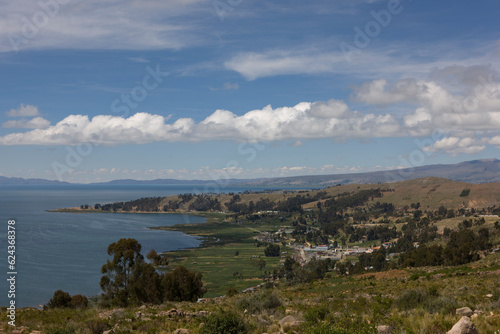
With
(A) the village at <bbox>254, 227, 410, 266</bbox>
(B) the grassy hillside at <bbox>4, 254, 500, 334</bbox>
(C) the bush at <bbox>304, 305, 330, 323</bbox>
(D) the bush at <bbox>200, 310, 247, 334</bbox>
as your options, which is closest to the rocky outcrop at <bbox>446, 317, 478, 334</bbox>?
(B) the grassy hillside at <bbox>4, 254, 500, 334</bbox>

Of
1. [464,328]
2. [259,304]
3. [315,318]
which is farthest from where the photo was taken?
[259,304]

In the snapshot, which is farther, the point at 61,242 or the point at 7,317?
the point at 61,242

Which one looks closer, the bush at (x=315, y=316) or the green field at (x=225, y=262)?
the bush at (x=315, y=316)

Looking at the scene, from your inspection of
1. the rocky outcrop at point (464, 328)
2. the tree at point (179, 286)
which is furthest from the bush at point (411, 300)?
the tree at point (179, 286)

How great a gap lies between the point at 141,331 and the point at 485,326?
1332 centimetres

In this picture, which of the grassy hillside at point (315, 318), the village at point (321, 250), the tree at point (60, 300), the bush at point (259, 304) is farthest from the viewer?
the village at point (321, 250)

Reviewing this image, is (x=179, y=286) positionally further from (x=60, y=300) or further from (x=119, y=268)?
(x=60, y=300)

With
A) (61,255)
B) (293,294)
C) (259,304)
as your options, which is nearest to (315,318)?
(259,304)

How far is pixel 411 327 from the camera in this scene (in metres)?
11.7

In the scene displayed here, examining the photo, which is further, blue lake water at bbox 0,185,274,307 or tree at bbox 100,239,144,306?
blue lake water at bbox 0,185,274,307

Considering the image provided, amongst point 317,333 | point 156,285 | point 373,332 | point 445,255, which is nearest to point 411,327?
point 373,332

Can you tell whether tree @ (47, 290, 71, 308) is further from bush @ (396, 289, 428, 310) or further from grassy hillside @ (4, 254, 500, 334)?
bush @ (396, 289, 428, 310)

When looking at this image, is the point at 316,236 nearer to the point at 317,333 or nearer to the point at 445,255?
the point at 445,255

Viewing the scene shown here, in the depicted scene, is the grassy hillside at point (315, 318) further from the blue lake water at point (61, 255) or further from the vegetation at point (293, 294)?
the blue lake water at point (61, 255)
